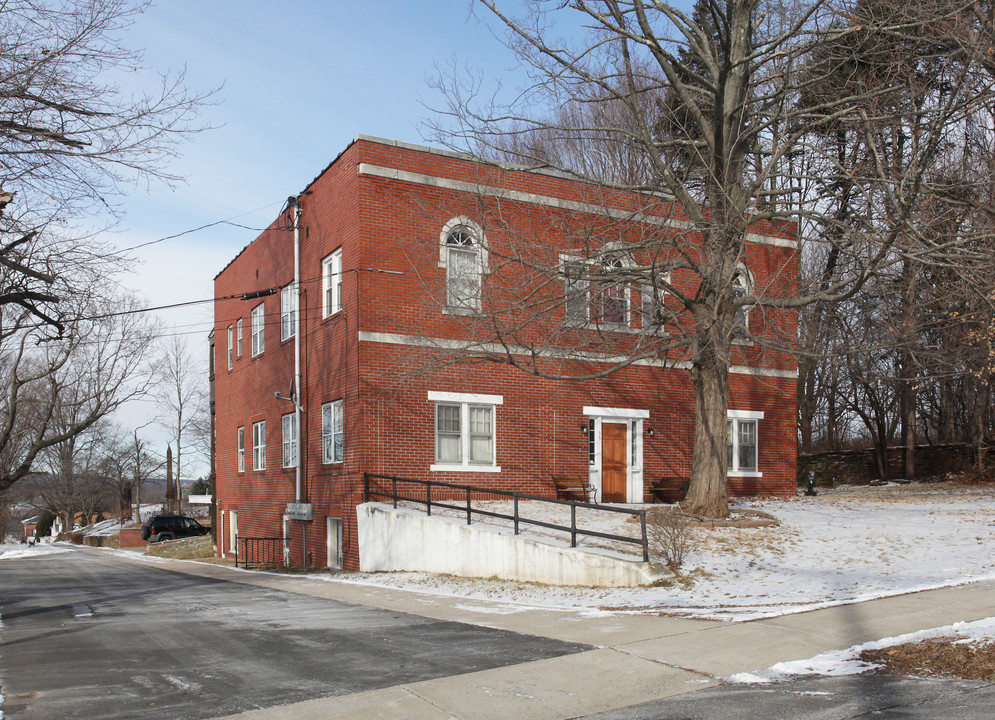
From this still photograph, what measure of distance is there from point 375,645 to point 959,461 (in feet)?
116

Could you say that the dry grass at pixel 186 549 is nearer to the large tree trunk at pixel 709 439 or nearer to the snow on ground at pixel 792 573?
the snow on ground at pixel 792 573

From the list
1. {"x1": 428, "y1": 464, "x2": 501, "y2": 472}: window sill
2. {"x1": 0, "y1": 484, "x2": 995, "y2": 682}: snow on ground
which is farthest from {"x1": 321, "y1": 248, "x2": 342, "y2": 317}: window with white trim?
{"x1": 0, "y1": 484, "x2": 995, "y2": 682}: snow on ground

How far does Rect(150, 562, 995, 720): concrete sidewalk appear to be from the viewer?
23.4 feet

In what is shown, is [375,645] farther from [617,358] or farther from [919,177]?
[617,358]

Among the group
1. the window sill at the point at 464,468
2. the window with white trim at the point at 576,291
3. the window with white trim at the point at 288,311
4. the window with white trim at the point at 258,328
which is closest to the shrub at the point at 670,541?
the window with white trim at the point at 576,291

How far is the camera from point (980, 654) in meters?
8.05

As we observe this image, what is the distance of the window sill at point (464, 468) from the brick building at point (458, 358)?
0.04 meters

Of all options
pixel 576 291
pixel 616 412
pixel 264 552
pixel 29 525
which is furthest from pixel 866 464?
pixel 29 525

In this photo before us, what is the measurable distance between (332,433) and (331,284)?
3.79 meters

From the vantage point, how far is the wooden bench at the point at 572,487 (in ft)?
74.4

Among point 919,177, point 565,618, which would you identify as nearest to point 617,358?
point 919,177

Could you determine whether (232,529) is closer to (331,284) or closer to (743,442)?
(331,284)

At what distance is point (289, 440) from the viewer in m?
Result: 25.6

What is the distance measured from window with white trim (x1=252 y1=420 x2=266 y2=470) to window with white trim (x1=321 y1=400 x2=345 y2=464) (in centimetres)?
572
